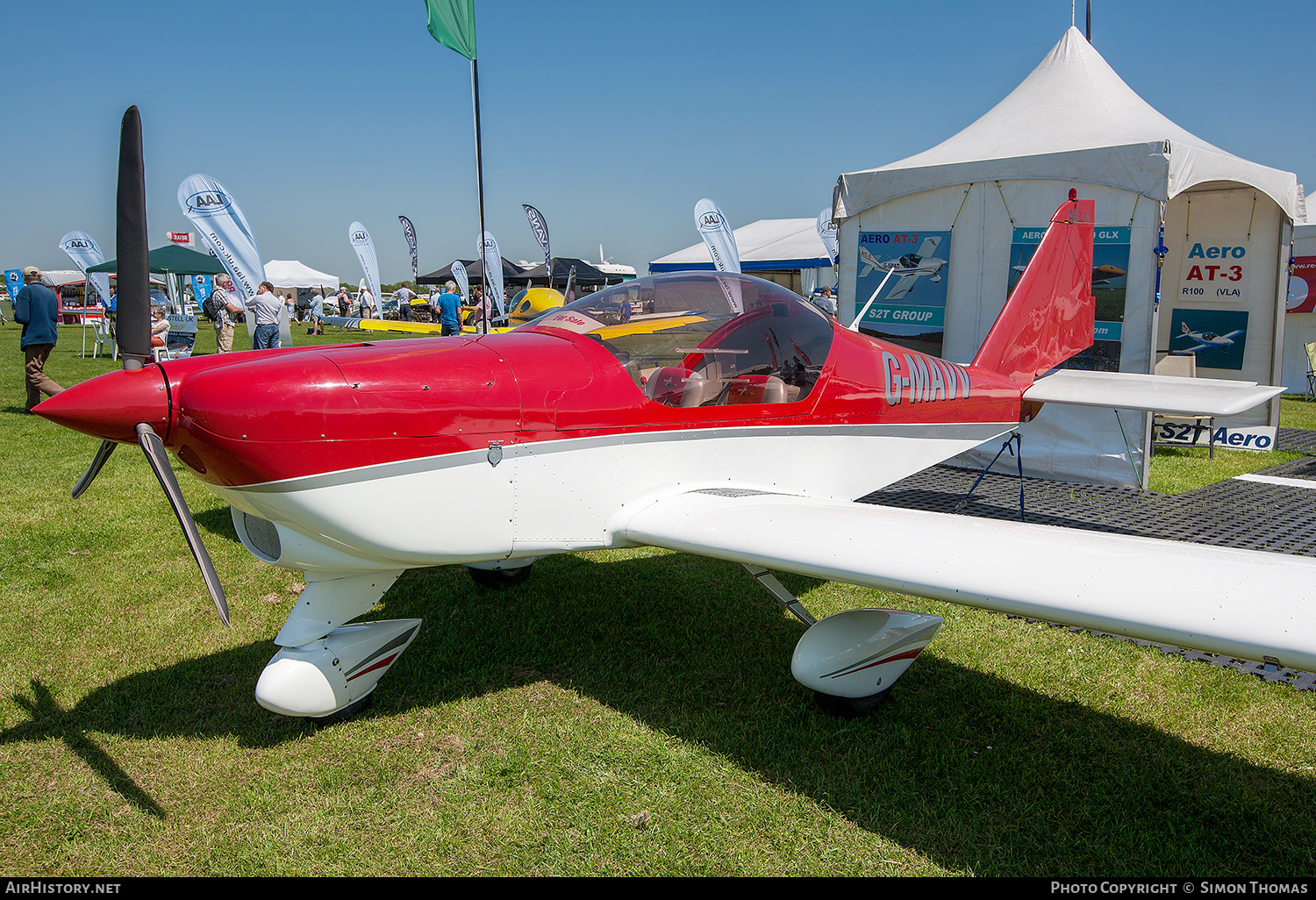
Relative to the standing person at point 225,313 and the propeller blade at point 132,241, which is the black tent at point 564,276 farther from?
the propeller blade at point 132,241

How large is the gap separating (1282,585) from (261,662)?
150 inches

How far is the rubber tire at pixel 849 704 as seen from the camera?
3.15 meters

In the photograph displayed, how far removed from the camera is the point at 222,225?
13.2 meters

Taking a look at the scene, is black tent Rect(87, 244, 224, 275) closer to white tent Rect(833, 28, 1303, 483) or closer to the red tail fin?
white tent Rect(833, 28, 1303, 483)

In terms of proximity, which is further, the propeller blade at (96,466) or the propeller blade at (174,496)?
the propeller blade at (96,466)

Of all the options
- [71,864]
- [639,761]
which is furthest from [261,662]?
[639,761]

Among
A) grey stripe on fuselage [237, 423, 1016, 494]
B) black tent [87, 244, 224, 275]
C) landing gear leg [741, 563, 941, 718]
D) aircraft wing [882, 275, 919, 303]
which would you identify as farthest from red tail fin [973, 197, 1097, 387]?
black tent [87, 244, 224, 275]

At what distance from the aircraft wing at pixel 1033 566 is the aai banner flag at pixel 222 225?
1222 cm

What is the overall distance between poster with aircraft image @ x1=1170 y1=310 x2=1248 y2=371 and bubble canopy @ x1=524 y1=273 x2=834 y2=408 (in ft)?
24.9

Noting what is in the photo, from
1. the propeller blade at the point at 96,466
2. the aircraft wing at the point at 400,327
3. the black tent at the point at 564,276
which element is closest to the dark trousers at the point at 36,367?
the propeller blade at the point at 96,466

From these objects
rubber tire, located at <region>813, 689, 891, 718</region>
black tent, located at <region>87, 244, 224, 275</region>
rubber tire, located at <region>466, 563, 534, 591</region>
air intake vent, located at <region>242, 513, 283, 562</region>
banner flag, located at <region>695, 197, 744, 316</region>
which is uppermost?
banner flag, located at <region>695, 197, 744, 316</region>

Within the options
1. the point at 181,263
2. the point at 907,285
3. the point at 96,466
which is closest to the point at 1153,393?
the point at 907,285

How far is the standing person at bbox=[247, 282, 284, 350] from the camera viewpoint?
10625 millimetres
